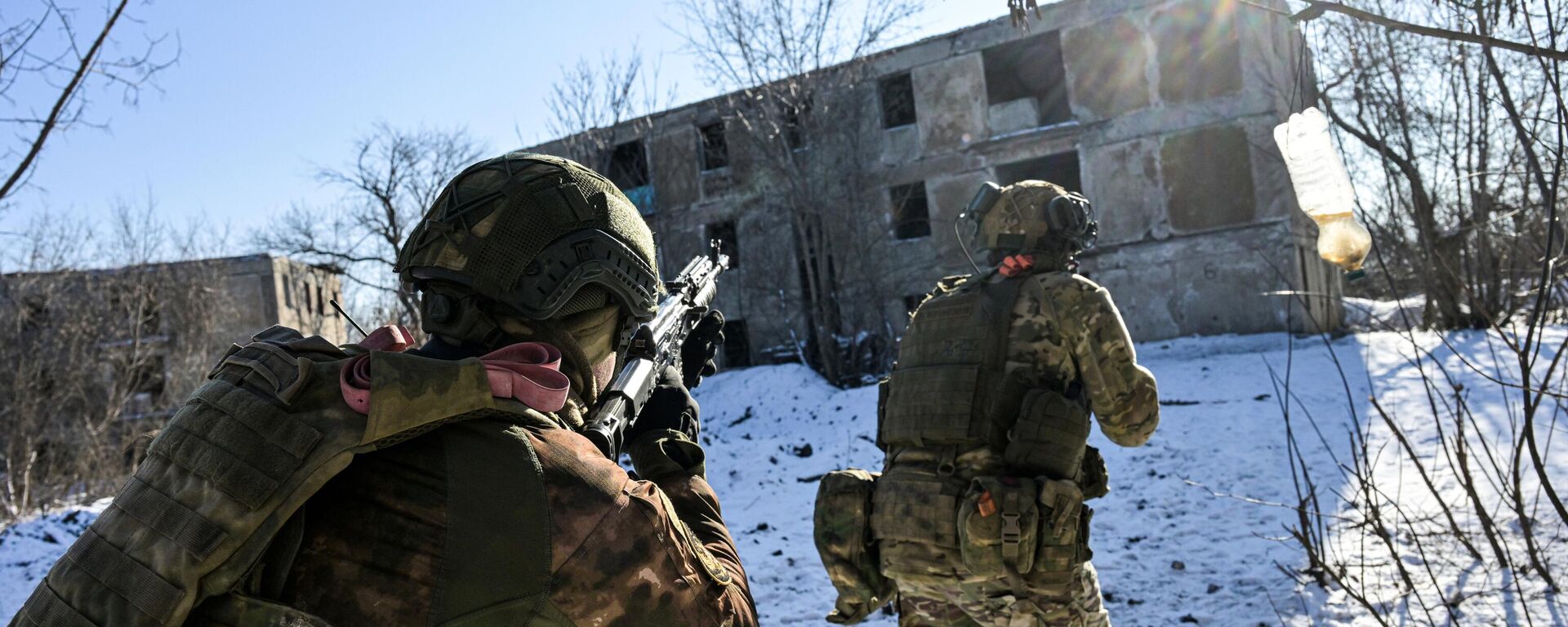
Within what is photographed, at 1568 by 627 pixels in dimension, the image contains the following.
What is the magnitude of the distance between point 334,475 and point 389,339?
1.08 ft

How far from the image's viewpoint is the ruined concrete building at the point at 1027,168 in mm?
15305

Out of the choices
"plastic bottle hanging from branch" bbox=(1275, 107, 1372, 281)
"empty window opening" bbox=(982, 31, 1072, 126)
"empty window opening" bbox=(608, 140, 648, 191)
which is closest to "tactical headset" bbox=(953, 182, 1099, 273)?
"plastic bottle hanging from branch" bbox=(1275, 107, 1372, 281)

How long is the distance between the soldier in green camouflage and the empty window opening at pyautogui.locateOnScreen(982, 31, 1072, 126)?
17037mm

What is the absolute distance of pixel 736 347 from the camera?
2012 centimetres

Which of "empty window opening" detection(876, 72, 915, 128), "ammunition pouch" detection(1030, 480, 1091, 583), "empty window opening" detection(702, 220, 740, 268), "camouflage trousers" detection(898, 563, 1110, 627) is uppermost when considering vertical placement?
"empty window opening" detection(876, 72, 915, 128)

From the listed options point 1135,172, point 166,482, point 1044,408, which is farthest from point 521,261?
point 1135,172

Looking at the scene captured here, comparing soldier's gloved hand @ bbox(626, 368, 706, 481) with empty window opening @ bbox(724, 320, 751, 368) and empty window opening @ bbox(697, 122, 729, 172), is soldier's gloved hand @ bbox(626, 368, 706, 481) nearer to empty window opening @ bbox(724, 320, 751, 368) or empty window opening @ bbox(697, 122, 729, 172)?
empty window opening @ bbox(697, 122, 729, 172)

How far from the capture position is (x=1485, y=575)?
5.01m

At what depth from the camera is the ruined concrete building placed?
50.2ft

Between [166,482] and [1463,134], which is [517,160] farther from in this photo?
[1463,134]

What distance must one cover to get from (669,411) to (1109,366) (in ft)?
5.61

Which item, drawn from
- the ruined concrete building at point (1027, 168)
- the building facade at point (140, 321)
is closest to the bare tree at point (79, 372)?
the building facade at point (140, 321)

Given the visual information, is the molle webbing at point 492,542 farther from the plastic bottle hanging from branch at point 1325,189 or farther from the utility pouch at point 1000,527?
the utility pouch at point 1000,527

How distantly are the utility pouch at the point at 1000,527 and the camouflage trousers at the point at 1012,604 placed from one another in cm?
10
